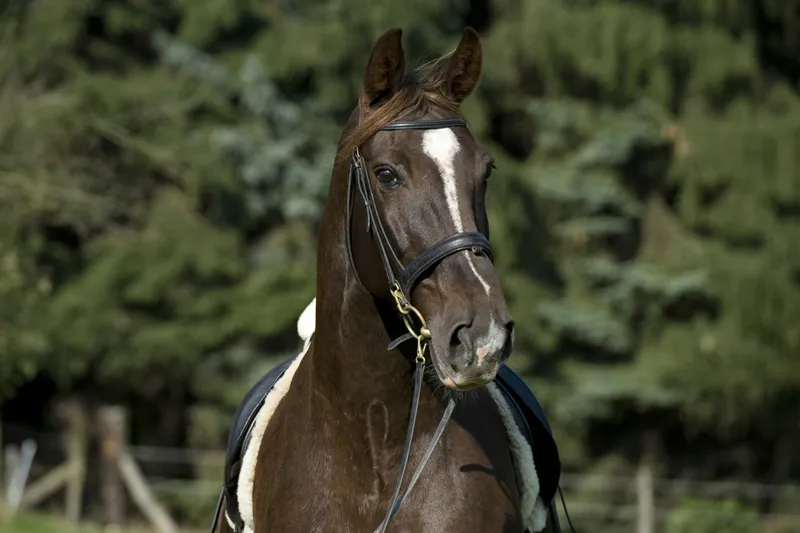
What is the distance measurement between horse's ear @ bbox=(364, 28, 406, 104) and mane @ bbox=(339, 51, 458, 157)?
0.04 meters

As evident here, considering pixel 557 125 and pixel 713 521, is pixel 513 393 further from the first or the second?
pixel 557 125

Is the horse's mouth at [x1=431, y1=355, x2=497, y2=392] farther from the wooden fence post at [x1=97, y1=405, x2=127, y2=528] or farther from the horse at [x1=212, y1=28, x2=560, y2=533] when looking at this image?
the wooden fence post at [x1=97, y1=405, x2=127, y2=528]

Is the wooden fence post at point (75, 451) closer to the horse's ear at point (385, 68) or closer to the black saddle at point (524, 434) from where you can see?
the black saddle at point (524, 434)

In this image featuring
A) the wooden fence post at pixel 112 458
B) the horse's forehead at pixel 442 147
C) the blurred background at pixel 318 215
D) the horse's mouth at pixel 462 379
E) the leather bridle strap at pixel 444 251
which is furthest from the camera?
the blurred background at pixel 318 215

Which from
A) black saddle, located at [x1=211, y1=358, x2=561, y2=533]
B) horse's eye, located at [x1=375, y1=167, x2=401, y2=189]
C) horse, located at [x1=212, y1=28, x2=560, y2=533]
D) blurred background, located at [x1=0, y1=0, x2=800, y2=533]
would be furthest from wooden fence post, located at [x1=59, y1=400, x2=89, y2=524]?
horse's eye, located at [x1=375, y1=167, x2=401, y2=189]

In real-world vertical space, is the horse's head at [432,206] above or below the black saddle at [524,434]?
above

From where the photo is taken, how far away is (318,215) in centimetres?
1719

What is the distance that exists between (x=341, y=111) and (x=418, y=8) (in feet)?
6.20

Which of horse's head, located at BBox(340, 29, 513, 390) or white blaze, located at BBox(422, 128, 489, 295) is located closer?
horse's head, located at BBox(340, 29, 513, 390)

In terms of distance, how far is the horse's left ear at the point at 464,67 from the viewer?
3.87 metres

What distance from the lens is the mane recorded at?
12.2 feet

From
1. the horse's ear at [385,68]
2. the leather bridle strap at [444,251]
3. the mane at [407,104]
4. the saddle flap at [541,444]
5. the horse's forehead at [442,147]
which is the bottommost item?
the saddle flap at [541,444]

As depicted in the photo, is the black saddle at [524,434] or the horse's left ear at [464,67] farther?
the black saddle at [524,434]

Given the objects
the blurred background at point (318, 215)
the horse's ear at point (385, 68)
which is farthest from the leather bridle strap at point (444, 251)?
the blurred background at point (318, 215)
